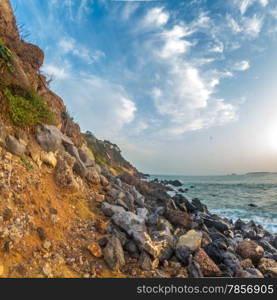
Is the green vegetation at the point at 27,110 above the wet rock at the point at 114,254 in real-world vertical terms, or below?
above

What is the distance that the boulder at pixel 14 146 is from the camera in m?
4.83

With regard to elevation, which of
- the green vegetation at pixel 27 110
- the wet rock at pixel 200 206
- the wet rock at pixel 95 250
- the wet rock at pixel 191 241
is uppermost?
the green vegetation at pixel 27 110

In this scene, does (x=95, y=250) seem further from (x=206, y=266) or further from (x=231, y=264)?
(x=231, y=264)

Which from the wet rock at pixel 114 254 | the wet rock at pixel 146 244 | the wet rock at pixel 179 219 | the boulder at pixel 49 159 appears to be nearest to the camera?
the wet rock at pixel 114 254

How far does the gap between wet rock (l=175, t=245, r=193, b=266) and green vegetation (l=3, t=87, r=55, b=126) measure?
6060 mm

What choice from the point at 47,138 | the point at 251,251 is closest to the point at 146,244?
the point at 251,251

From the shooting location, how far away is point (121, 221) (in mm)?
5258

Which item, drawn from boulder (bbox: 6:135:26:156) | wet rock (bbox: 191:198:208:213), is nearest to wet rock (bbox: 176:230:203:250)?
boulder (bbox: 6:135:26:156)

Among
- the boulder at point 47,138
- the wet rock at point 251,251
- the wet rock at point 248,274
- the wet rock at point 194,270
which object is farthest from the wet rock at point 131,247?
the wet rock at point 251,251

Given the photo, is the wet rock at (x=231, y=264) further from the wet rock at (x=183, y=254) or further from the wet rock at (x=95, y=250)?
the wet rock at (x=95, y=250)

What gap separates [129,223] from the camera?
16.9ft

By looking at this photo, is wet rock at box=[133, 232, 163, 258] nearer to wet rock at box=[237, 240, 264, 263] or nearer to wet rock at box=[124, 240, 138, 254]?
wet rock at box=[124, 240, 138, 254]

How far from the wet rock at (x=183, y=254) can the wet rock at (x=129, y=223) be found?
1.09 m
